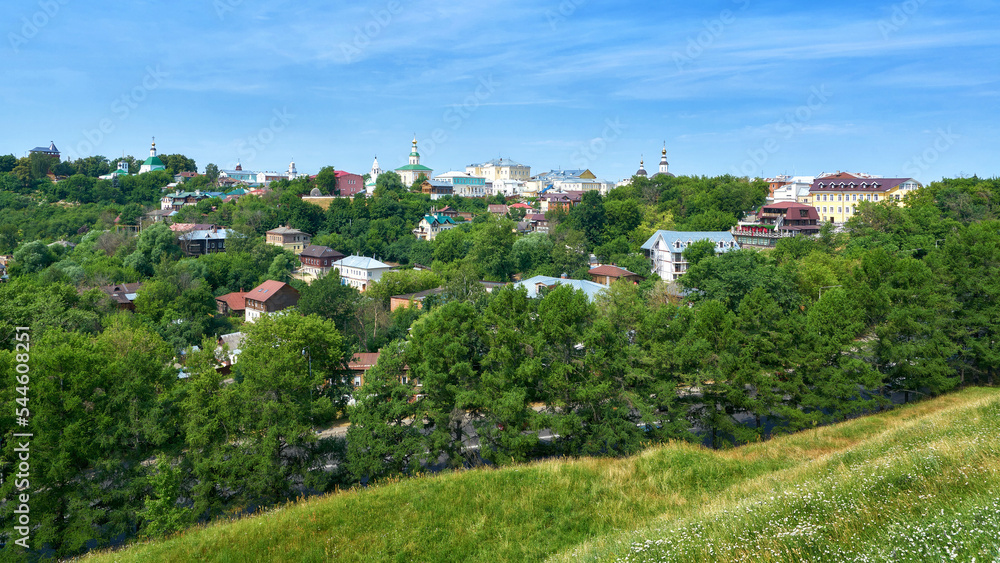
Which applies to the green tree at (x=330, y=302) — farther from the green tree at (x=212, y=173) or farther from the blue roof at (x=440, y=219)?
the green tree at (x=212, y=173)

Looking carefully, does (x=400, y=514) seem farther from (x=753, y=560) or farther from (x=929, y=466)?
(x=929, y=466)

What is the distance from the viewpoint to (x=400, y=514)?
9.13 m

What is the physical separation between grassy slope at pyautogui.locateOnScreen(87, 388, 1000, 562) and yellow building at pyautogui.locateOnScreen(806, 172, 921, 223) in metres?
40.8

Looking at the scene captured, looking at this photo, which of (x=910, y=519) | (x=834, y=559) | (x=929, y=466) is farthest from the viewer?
(x=929, y=466)

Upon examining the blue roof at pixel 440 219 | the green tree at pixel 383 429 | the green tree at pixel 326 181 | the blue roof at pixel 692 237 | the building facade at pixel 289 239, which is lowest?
the green tree at pixel 383 429

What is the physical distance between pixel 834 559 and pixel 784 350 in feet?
39.3

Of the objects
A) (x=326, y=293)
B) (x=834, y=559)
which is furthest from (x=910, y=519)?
(x=326, y=293)

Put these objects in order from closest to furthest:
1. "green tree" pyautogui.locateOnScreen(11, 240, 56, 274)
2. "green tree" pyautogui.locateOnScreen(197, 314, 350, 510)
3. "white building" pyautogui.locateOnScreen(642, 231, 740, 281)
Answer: "green tree" pyautogui.locateOnScreen(197, 314, 350, 510) < "white building" pyautogui.locateOnScreen(642, 231, 740, 281) < "green tree" pyautogui.locateOnScreen(11, 240, 56, 274)

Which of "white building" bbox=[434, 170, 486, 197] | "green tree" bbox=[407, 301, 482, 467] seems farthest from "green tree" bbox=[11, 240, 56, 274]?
"white building" bbox=[434, 170, 486, 197]

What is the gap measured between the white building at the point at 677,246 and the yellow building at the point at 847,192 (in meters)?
14.0

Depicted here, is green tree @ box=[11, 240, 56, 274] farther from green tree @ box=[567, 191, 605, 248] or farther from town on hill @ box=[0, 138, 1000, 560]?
green tree @ box=[567, 191, 605, 248]

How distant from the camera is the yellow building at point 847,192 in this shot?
47.3 metres

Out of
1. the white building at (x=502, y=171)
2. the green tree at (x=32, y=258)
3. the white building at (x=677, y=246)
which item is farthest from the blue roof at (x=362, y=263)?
the white building at (x=502, y=171)

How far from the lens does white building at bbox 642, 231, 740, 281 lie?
3784cm
